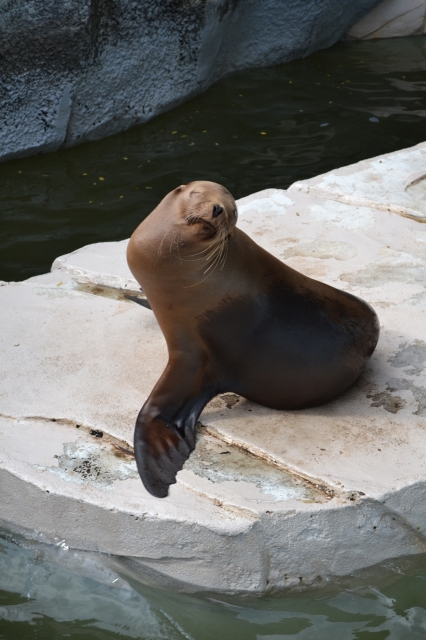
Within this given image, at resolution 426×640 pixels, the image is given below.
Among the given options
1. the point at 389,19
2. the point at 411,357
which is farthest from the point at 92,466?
the point at 389,19

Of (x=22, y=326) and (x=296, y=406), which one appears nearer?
(x=296, y=406)

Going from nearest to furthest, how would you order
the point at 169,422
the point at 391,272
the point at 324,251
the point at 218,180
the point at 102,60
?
the point at 169,422
the point at 391,272
the point at 324,251
the point at 218,180
the point at 102,60

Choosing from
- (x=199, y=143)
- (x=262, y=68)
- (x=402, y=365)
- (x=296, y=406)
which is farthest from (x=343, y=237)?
(x=262, y=68)

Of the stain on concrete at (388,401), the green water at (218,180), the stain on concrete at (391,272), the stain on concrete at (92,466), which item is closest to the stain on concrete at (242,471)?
the stain on concrete at (92,466)

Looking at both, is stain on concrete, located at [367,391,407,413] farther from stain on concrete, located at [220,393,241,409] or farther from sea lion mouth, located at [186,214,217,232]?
sea lion mouth, located at [186,214,217,232]

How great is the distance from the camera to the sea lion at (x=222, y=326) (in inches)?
130

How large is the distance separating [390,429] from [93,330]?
5.27 ft

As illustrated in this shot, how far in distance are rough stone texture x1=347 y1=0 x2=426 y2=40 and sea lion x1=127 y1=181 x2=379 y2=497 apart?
846cm

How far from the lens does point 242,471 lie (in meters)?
3.23

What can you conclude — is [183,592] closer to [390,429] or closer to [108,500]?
[108,500]

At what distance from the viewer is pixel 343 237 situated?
16.2 feet

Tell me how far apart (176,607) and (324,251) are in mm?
2402

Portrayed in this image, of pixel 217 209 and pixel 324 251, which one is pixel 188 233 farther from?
pixel 324 251

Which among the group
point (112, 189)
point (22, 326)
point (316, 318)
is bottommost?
point (112, 189)
